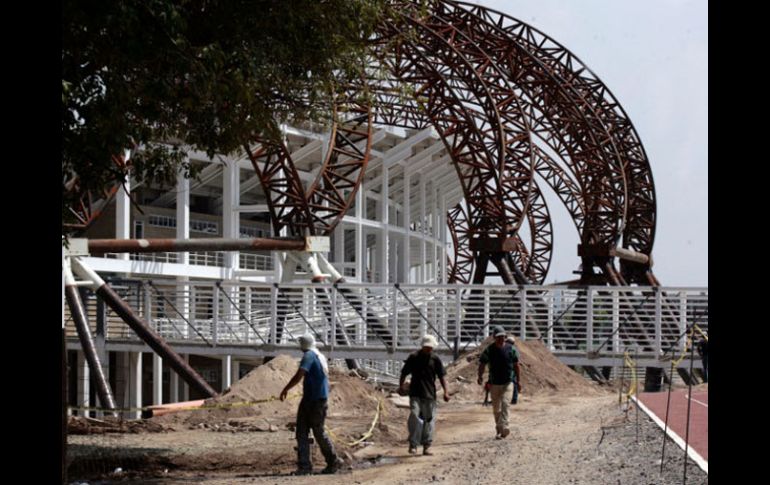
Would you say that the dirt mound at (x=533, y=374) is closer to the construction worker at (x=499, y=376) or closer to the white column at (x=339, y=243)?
the construction worker at (x=499, y=376)

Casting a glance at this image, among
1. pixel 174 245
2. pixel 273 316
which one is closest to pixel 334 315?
pixel 273 316

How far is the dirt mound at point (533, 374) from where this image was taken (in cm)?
2362

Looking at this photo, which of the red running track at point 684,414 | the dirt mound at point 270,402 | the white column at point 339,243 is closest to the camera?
the red running track at point 684,414

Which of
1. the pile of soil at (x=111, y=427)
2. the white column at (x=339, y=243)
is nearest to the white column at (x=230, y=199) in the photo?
the white column at (x=339, y=243)

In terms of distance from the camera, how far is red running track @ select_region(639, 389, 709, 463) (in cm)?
1250

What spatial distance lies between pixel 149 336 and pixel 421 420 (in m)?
10.1

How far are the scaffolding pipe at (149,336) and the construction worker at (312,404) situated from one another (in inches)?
351

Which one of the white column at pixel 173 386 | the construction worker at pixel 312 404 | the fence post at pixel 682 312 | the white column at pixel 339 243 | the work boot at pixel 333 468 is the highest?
the white column at pixel 339 243

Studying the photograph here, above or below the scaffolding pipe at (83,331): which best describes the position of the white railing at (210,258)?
above

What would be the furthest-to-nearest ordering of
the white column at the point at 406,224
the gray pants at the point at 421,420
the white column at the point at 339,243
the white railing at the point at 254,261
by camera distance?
the white column at the point at 406,224, the white column at the point at 339,243, the white railing at the point at 254,261, the gray pants at the point at 421,420

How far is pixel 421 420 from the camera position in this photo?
14180 mm

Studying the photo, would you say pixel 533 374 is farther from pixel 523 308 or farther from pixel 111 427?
pixel 111 427
